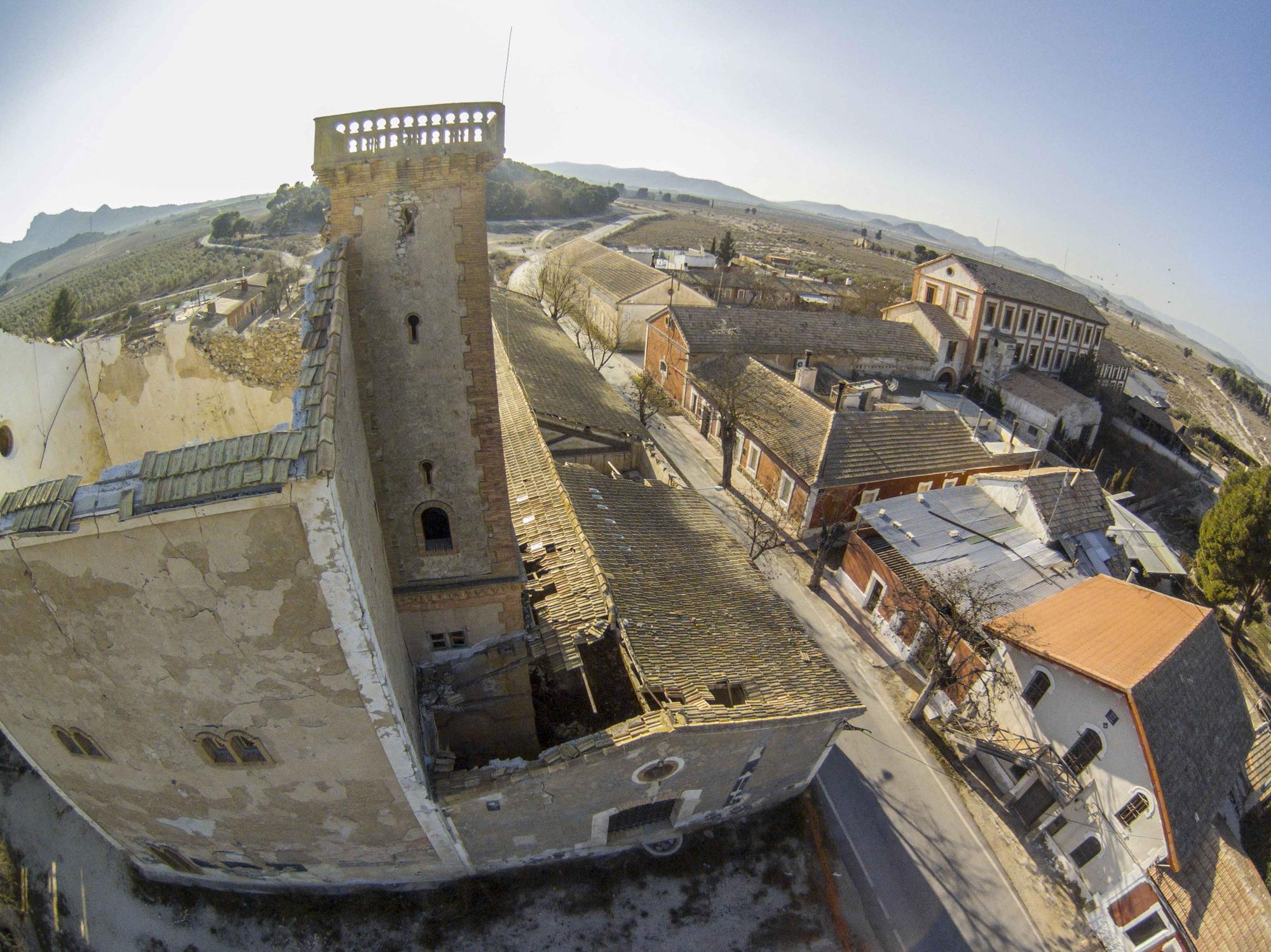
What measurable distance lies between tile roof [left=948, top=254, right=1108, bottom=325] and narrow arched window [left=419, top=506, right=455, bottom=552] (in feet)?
157

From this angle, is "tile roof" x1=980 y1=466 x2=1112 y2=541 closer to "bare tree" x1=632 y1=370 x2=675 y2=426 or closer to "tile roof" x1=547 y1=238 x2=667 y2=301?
"bare tree" x1=632 y1=370 x2=675 y2=426

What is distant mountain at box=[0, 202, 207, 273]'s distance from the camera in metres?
90.0

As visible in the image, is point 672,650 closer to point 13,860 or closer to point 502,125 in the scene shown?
point 502,125

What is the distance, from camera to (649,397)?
38.8 m

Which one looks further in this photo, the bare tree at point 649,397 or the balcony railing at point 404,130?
the bare tree at point 649,397

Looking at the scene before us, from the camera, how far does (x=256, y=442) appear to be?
760 cm

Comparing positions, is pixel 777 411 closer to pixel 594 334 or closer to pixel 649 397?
pixel 649 397

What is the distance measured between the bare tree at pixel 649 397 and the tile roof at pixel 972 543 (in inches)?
568

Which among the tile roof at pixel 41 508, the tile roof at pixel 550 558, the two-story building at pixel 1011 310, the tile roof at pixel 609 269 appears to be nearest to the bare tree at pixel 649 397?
the tile roof at pixel 550 558

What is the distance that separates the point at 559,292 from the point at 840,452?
92.1ft

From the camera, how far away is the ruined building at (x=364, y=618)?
26.1 feet

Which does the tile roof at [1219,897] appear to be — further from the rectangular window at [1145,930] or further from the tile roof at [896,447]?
the tile roof at [896,447]

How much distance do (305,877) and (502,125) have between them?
15743 mm

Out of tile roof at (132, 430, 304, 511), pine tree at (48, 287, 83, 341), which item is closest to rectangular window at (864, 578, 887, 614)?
tile roof at (132, 430, 304, 511)
